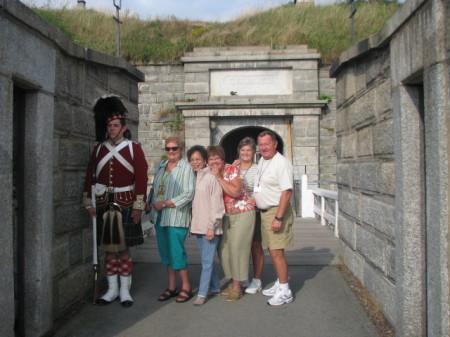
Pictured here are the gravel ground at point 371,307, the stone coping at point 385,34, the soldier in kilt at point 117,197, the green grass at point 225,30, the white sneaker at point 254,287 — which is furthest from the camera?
the green grass at point 225,30

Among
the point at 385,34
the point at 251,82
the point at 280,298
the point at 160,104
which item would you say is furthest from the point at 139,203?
the point at 160,104

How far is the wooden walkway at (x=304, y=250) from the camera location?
584 cm

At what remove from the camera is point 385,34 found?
363 cm

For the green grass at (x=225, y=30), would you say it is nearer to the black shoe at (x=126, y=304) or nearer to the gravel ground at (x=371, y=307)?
the gravel ground at (x=371, y=307)

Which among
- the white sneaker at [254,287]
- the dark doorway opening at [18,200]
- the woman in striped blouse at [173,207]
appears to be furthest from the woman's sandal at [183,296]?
the dark doorway opening at [18,200]

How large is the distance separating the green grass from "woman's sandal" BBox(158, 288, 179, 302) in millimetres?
9229

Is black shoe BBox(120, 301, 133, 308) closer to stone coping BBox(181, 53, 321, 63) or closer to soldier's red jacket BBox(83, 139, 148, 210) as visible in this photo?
soldier's red jacket BBox(83, 139, 148, 210)

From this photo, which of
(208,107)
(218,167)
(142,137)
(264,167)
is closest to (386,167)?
(264,167)

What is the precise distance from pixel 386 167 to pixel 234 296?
1920 millimetres

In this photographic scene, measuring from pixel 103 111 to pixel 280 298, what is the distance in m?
2.59

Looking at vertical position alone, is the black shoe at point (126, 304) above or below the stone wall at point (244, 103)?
below

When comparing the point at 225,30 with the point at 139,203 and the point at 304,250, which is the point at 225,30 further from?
the point at 139,203

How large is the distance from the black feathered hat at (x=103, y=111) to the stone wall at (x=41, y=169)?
0.08m

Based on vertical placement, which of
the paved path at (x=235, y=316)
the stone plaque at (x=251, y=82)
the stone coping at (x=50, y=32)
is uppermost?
the stone plaque at (x=251, y=82)
